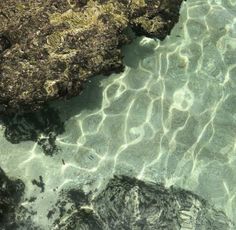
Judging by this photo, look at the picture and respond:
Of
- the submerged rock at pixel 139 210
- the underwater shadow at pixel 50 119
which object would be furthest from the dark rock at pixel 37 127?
the submerged rock at pixel 139 210

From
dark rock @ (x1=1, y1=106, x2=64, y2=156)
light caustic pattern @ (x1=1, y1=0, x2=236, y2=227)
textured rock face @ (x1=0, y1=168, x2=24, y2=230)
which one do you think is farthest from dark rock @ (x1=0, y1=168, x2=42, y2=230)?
dark rock @ (x1=1, y1=106, x2=64, y2=156)

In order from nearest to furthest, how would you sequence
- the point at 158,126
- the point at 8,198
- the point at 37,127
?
the point at 8,198
the point at 37,127
the point at 158,126

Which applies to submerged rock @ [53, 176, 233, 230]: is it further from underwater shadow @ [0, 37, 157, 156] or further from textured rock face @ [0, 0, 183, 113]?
textured rock face @ [0, 0, 183, 113]

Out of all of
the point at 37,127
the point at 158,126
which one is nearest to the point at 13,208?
the point at 37,127

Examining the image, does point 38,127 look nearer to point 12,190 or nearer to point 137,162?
point 12,190

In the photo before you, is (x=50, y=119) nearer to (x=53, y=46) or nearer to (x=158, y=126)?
(x=53, y=46)

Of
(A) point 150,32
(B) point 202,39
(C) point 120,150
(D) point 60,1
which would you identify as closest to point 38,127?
(C) point 120,150

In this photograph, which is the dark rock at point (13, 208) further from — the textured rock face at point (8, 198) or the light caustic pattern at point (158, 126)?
the light caustic pattern at point (158, 126)
